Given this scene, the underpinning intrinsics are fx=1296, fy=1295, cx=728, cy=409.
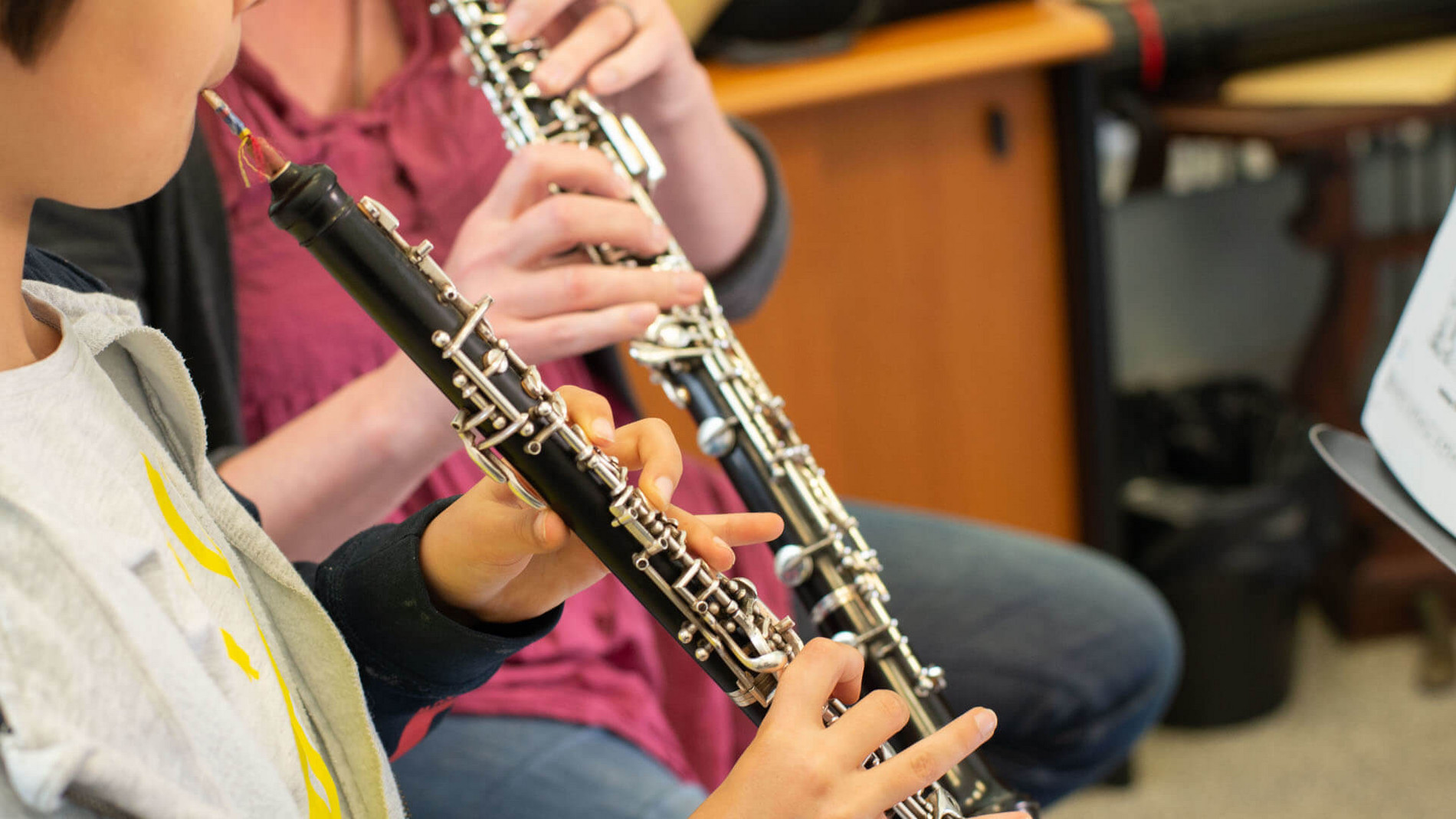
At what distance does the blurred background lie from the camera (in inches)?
56.3

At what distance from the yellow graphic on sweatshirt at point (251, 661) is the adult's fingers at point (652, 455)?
156 mm

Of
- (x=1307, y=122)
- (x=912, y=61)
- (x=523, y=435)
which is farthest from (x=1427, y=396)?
(x=1307, y=122)

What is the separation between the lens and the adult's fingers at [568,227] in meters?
0.68

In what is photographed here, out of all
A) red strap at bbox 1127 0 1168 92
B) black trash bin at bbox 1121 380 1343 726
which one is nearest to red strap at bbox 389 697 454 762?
black trash bin at bbox 1121 380 1343 726

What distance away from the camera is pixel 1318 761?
4.93ft

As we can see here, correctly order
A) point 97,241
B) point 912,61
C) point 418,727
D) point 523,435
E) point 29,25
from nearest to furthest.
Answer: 1. point 29,25
2. point 523,435
3. point 418,727
4. point 97,241
5. point 912,61

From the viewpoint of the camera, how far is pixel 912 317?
1.50m

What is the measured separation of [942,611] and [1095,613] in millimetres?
128

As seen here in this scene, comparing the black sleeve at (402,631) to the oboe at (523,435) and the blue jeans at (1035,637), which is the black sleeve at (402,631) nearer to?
the oboe at (523,435)

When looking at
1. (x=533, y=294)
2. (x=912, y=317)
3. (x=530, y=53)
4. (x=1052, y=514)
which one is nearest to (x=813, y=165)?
(x=912, y=317)

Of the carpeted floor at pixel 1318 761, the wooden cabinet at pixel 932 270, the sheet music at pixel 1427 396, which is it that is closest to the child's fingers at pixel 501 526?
the sheet music at pixel 1427 396

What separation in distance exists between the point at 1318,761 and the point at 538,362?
1.20m

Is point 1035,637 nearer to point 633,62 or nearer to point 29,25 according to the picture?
point 633,62

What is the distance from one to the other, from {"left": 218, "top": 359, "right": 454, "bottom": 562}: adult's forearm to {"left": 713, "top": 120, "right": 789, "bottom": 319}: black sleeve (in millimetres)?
320
